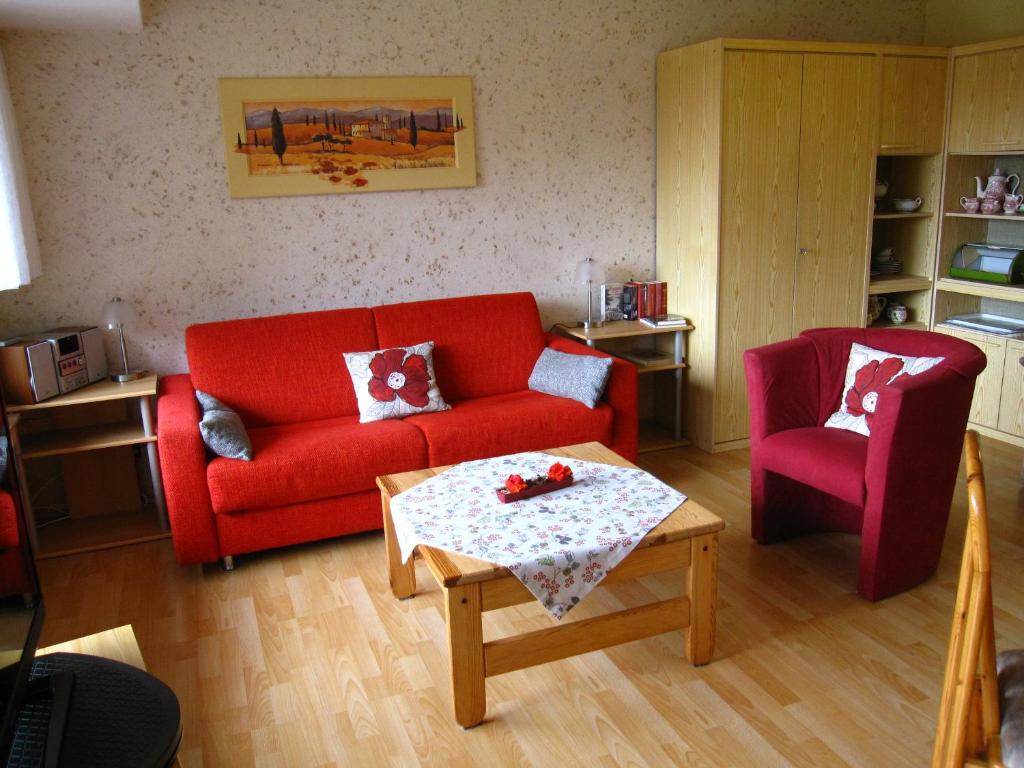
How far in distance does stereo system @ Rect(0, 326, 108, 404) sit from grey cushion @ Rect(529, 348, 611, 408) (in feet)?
6.13

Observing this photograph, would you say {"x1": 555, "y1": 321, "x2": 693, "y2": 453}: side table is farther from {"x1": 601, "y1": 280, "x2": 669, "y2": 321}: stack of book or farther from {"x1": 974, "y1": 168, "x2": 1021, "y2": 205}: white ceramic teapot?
{"x1": 974, "y1": 168, "x2": 1021, "y2": 205}: white ceramic teapot

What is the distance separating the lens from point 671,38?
4367mm

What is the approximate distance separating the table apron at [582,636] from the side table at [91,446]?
6.06 ft

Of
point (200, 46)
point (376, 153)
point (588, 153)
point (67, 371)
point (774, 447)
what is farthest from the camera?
point (588, 153)

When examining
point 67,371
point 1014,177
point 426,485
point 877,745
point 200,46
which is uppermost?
point 200,46

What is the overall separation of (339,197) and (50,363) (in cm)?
142

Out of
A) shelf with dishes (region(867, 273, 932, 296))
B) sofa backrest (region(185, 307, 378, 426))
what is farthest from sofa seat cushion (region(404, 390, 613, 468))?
shelf with dishes (region(867, 273, 932, 296))

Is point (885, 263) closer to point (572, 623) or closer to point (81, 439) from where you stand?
point (572, 623)

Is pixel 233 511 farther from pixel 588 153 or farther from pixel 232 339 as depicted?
pixel 588 153

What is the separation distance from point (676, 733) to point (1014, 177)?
3660 millimetres

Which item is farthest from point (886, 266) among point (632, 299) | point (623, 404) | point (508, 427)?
point (508, 427)

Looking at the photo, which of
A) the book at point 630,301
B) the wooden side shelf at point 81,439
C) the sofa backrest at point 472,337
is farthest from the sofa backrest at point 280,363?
the book at point 630,301

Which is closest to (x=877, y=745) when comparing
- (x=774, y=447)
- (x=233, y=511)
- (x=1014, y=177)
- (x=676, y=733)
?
(x=676, y=733)

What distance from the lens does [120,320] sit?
3.49 m
